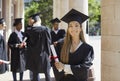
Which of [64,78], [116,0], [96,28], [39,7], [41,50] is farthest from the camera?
[96,28]

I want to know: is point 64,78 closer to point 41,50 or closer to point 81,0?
point 41,50

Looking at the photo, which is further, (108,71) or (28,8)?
(28,8)

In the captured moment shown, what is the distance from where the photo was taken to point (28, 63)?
9164 mm

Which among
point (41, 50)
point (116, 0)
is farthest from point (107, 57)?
A: point (41, 50)

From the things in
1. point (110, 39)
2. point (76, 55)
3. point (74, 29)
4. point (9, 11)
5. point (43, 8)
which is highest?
point (43, 8)

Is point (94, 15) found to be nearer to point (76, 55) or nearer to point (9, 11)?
point (9, 11)

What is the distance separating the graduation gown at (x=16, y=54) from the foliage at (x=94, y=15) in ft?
138

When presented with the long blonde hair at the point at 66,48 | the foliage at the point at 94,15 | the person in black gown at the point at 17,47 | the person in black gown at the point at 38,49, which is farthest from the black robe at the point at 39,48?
the foliage at the point at 94,15

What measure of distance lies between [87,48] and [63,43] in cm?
32

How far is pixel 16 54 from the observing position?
10188 millimetres

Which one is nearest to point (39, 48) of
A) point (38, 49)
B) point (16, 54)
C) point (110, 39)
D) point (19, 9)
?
point (38, 49)

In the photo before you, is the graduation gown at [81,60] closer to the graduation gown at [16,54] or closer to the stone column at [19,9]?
the graduation gown at [16,54]

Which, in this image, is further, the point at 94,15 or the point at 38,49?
the point at 94,15

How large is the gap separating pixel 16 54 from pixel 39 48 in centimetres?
143
